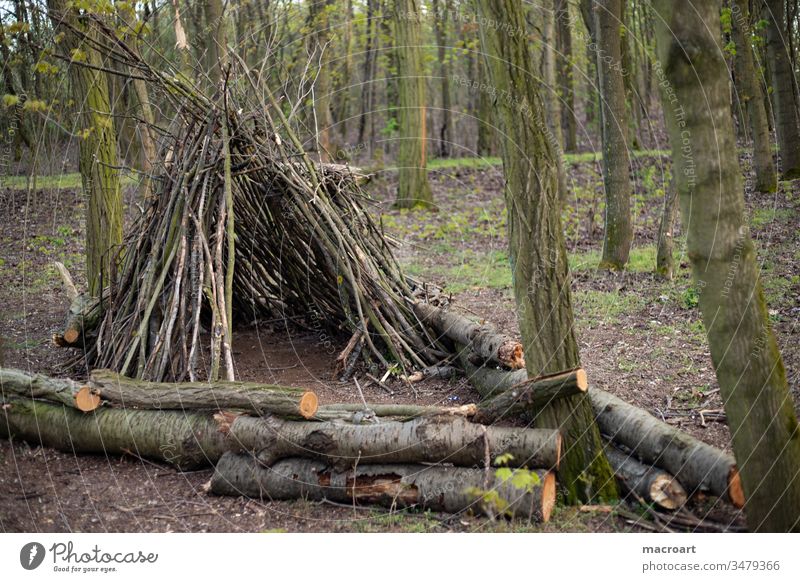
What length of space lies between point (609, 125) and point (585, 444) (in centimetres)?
479

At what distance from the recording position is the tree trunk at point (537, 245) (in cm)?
344

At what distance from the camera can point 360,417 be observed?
3.86 m

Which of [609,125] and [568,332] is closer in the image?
[568,332]

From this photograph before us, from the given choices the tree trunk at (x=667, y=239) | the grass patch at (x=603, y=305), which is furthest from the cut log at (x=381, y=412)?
A: the tree trunk at (x=667, y=239)

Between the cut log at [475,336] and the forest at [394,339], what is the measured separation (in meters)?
0.02

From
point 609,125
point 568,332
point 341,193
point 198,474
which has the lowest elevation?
point 198,474

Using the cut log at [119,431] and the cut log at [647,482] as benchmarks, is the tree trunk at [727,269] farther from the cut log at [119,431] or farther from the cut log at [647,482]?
the cut log at [119,431]

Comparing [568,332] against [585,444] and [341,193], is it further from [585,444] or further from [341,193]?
[341,193]

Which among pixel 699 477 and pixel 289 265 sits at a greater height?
pixel 289 265

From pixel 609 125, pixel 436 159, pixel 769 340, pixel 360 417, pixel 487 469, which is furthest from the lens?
pixel 436 159

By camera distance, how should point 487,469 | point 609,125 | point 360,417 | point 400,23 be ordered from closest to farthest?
point 487,469
point 360,417
point 609,125
point 400,23
